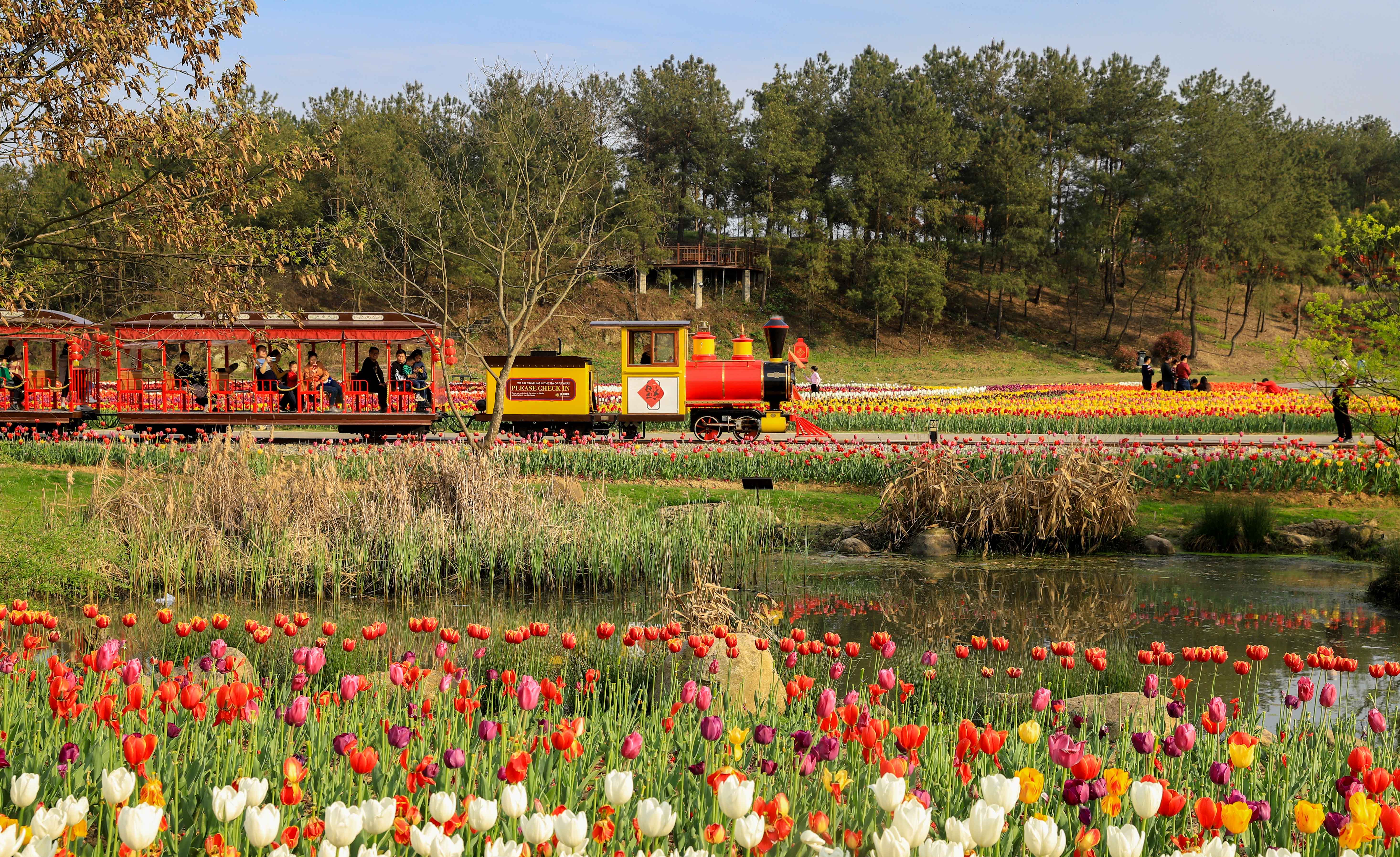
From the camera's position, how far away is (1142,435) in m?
21.2

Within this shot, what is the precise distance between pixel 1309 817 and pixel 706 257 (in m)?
56.4

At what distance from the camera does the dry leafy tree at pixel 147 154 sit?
847cm

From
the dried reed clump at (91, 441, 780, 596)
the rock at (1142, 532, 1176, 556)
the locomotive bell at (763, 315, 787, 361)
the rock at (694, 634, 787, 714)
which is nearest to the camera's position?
the rock at (694, 634, 787, 714)

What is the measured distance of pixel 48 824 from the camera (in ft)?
7.08

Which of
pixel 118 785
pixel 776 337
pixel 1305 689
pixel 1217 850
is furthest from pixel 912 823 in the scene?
pixel 776 337

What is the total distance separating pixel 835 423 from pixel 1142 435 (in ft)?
19.8

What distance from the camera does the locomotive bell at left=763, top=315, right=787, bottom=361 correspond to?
21.0 meters

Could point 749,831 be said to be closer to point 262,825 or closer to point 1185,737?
point 262,825

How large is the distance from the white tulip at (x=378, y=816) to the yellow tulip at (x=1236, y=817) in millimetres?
1749

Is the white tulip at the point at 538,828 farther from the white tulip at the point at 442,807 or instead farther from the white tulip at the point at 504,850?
the white tulip at the point at 442,807

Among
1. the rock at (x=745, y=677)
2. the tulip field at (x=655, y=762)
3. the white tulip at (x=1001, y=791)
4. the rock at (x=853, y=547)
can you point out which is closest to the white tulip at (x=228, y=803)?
the tulip field at (x=655, y=762)

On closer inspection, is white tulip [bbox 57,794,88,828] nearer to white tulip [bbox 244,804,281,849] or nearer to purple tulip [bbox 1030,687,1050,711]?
white tulip [bbox 244,804,281,849]

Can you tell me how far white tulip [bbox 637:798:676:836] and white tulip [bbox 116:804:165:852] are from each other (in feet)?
2.98

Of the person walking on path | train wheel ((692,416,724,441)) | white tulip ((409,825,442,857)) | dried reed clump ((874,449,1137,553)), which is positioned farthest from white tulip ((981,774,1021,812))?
train wheel ((692,416,724,441))
